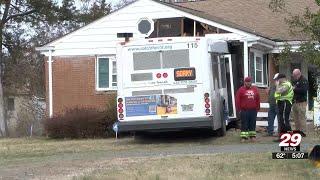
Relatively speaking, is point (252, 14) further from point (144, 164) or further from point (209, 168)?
point (209, 168)

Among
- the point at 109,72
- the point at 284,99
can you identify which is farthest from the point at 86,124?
the point at 284,99

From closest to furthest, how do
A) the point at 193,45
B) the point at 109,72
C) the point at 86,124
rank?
the point at 193,45, the point at 86,124, the point at 109,72

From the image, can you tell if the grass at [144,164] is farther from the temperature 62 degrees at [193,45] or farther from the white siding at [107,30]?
the white siding at [107,30]

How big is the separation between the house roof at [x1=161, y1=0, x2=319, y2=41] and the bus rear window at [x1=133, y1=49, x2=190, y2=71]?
5513mm

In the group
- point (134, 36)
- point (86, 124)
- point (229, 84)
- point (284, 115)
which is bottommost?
point (86, 124)

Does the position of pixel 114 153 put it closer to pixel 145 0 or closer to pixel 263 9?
pixel 145 0

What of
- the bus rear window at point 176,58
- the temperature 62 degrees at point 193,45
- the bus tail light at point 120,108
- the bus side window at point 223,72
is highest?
the temperature 62 degrees at point 193,45

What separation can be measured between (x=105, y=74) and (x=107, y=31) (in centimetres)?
157

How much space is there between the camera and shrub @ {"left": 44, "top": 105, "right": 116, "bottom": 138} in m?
21.0

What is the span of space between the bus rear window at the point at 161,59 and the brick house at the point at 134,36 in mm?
5147

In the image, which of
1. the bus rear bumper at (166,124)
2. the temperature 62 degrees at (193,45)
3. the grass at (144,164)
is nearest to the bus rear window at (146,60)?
the temperature 62 degrees at (193,45)

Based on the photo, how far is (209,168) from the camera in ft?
37.9

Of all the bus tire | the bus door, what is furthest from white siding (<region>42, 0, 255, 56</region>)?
the bus tire

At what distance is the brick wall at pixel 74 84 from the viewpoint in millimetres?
24375
